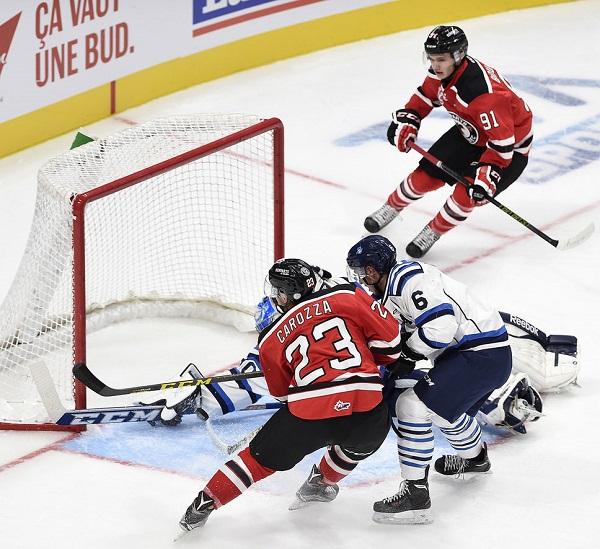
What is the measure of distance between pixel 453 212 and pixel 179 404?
5.41ft

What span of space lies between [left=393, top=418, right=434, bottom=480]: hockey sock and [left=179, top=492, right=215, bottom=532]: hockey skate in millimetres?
535

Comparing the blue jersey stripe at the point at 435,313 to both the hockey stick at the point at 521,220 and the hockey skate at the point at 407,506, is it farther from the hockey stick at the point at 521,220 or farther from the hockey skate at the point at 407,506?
the hockey stick at the point at 521,220

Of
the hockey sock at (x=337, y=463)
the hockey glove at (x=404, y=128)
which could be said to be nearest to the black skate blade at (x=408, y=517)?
the hockey sock at (x=337, y=463)

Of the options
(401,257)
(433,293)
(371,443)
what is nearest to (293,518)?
(371,443)

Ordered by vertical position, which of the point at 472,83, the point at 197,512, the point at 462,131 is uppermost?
the point at 472,83

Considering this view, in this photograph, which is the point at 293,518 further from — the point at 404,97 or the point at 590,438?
the point at 404,97

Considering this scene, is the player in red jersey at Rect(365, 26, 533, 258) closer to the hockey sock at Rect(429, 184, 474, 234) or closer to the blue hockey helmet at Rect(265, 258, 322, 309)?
the hockey sock at Rect(429, 184, 474, 234)

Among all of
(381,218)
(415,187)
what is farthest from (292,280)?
(381,218)

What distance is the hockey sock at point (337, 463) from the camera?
12.8 feet

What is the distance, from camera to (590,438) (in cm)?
441

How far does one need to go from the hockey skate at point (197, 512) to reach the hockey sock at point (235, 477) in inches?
0.9

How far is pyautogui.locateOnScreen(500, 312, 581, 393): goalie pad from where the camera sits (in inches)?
180

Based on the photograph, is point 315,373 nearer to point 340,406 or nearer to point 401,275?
point 340,406

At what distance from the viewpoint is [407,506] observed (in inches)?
→ 154
